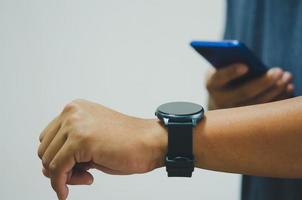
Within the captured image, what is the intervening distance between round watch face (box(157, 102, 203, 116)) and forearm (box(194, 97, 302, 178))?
3cm

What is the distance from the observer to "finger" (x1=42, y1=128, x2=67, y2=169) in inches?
21.9

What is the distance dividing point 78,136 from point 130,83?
0.83 m

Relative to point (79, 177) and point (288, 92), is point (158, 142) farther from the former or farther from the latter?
point (288, 92)

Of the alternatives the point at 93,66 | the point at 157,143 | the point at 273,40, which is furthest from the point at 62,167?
the point at 93,66

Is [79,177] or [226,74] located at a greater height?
[226,74]

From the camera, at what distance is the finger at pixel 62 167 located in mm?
538

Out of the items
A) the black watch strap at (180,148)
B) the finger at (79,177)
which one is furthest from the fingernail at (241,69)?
the finger at (79,177)

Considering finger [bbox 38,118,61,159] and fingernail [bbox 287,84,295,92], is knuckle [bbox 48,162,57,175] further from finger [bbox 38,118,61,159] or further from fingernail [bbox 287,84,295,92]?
fingernail [bbox 287,84,295,92]

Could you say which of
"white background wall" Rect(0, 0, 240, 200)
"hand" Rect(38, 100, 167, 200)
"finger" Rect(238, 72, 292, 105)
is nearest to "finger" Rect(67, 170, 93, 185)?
"hand" Rect(38, 100, 167, 200)

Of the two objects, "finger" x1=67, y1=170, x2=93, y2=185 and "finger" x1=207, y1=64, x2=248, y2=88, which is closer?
"finger" x1=67, y1=170, x2=93, y2=185

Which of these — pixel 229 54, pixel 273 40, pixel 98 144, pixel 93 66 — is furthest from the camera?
pixel 93 66

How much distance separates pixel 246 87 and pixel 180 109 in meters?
0.24

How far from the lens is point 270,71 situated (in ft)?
2.42

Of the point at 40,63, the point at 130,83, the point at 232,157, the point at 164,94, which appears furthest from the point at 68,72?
the point at 232,157
